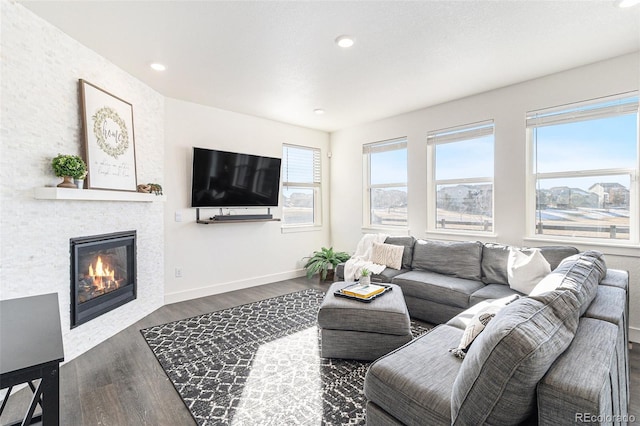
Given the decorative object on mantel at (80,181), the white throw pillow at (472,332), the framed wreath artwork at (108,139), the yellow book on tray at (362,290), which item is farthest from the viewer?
the framed wreath artwork at (108,139)

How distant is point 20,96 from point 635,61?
5.07 metres

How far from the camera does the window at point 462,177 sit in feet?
12.8

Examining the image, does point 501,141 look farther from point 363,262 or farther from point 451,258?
point 363,262

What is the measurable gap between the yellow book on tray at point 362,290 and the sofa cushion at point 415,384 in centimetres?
89

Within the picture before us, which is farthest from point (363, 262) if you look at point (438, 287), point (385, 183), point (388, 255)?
point (385, 183)

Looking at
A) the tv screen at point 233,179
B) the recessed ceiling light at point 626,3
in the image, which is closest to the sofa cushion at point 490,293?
the recessed ceiling light at point 626,3

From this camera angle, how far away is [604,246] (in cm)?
299

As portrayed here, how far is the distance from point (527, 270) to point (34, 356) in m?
3.47

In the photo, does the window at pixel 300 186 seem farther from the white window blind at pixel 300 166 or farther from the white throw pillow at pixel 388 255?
the white throw pillow at pixel 388 255

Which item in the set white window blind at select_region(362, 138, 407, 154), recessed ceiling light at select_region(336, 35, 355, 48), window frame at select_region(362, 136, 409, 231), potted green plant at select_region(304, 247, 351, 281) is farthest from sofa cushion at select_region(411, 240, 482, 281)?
recessed ceiling light at select_region(336, 35, 355, 48)

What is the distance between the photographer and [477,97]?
3863mm

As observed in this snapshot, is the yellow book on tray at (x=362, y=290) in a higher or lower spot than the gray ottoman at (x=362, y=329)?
higher

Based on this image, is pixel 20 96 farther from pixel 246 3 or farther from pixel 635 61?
pixel 635 61

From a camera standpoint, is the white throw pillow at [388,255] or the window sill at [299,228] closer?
the white throw pillow at [388,255]
